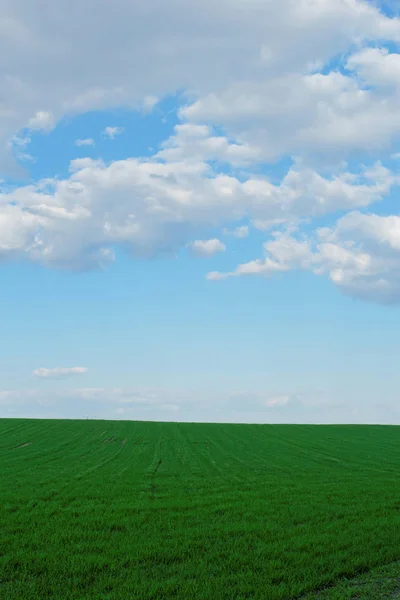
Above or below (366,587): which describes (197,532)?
above

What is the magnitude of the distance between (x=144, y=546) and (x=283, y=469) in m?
22.3

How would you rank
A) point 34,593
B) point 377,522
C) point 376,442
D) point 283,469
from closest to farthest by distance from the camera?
point 34,593 < point 377,522 < point 283,469 < point 376,442

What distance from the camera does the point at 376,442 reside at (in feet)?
198

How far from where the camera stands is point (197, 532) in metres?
14.3

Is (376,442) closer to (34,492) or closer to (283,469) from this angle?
(283,469)

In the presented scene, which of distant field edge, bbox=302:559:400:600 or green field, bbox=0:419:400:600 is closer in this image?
distant field edge, bbox=302:559:400:600

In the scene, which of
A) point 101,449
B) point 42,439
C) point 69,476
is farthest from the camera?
point 42,439

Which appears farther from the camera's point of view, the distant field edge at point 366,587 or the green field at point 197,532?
the green field at point 197,532

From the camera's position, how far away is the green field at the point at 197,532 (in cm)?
1058

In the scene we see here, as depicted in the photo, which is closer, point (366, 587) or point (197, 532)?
point (366, 587)

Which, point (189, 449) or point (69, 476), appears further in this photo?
point (189, 449)

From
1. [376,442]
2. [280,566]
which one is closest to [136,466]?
[280,566]

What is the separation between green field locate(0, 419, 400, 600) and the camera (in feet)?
34.7

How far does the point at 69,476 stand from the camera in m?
28.1
